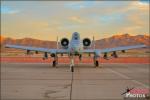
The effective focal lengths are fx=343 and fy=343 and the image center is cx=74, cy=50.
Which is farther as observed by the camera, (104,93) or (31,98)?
(104,93)

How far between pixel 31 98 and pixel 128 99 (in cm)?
417

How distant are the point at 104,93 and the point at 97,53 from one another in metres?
20.0

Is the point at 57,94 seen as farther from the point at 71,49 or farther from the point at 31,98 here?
the point at 71,49

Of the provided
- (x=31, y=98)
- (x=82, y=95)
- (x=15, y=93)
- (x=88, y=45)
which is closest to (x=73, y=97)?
(x=82, y=95)

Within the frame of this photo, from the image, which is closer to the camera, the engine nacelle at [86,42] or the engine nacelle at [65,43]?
the engine nacelle at [65,43]

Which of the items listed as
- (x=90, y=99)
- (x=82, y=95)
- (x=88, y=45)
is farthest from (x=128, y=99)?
(x=88, y=45)

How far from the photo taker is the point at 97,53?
33375 millimetres

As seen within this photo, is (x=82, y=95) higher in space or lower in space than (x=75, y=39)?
lower

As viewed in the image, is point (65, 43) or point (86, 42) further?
point (86, 42)

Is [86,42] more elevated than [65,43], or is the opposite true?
[86,42]

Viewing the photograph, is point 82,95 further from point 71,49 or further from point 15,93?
point 71,49

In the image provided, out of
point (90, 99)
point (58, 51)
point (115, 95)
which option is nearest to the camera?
point (90, 99)

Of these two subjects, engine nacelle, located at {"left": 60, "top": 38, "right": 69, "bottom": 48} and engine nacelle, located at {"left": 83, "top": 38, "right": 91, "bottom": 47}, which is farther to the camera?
engine nacelle, located at {"left": 83, "top": 38, "right": 91, "bottom": 47}

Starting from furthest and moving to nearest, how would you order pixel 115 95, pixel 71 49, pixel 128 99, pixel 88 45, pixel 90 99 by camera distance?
pixel 88 45, pixel 71 49, pixel 115 95, pixel 90 99, pixel 128 99
